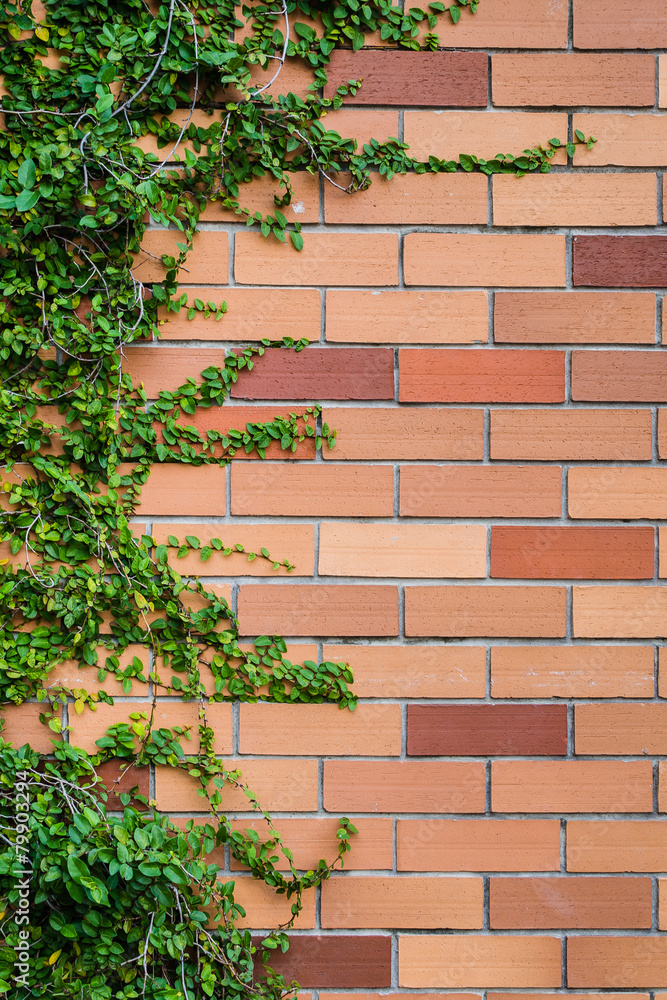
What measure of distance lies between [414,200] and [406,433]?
1.53 feet

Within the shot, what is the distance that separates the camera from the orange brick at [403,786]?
52.6 inches

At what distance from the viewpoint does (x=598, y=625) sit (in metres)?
1.35

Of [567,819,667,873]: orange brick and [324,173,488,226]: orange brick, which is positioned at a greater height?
[324,173,488,226]: orange brick

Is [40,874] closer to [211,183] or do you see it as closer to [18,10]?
[211,183]

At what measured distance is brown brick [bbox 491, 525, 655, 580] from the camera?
4.45 ft

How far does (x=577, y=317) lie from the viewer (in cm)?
136

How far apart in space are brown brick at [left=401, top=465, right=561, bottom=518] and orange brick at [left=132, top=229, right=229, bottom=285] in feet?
1.80

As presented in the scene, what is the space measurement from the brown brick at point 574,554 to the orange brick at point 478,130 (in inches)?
30.3

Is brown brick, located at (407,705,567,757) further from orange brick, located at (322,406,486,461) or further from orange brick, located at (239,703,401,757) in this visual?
orange brick, located at (322,406,486,461)

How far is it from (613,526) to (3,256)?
1.33 m

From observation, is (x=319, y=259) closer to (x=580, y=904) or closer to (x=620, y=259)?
(x=620, y=259)

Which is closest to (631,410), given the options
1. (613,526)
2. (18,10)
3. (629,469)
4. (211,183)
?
(629,469)

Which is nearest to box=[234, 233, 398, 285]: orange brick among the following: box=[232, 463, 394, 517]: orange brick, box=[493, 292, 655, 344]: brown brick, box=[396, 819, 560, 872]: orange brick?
box=[493, 292, 655, 344]: brown brick

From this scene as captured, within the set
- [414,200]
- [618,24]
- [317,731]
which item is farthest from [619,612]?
[618,24]
